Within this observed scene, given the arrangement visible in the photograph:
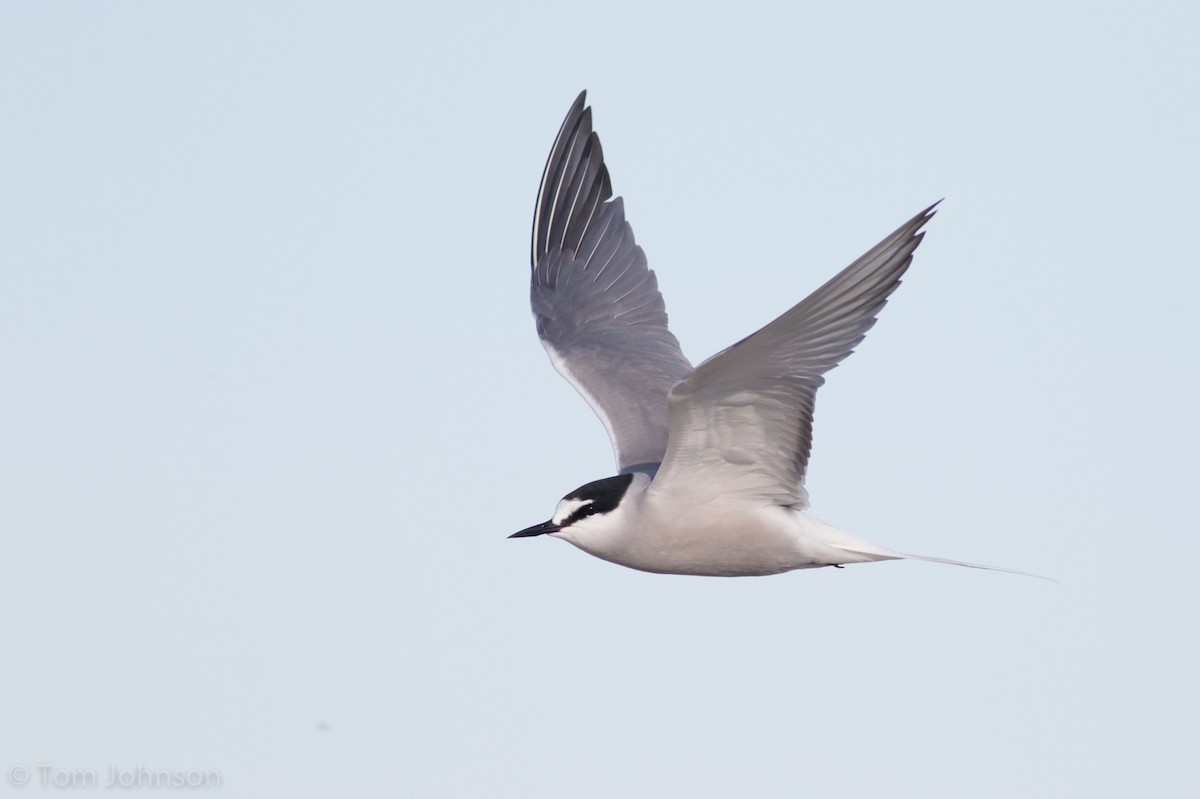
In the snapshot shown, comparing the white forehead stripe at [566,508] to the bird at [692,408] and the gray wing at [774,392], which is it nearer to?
the bird at [692,408]

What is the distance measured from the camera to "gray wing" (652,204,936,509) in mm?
7215

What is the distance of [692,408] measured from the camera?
8023 mm

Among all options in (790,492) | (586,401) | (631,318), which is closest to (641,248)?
(631,318)

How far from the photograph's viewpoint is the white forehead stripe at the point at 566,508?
8773 millimetres

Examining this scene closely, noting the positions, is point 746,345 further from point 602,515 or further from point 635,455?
point 635,455

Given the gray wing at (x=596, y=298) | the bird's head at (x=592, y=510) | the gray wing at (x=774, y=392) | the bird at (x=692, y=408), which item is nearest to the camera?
the gray wing at (x=774, y=392)

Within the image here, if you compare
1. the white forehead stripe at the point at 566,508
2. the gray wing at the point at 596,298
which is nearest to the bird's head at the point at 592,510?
the white forehead stripe at the point at 566,508

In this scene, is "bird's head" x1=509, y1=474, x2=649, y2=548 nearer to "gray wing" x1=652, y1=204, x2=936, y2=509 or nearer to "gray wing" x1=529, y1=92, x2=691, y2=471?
"gray wing" x1=652, y1=204, x2=936, y2=509

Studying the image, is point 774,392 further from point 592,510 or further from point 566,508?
point 566,508

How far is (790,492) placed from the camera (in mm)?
8805

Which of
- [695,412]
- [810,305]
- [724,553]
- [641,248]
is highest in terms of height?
[641,248]

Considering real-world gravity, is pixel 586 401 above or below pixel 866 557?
above

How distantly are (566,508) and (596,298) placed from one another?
11.2 ft

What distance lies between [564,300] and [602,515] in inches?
138
